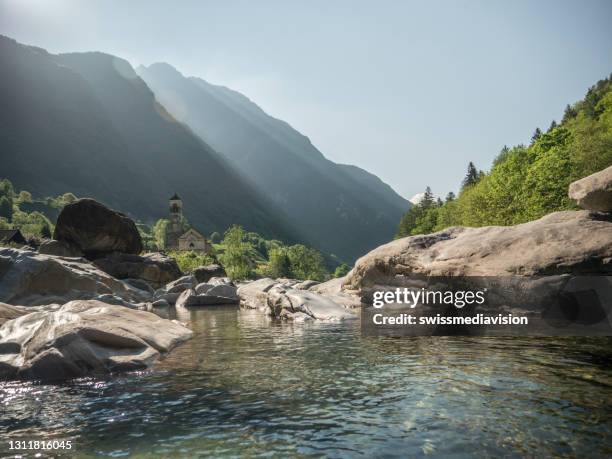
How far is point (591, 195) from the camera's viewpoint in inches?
941

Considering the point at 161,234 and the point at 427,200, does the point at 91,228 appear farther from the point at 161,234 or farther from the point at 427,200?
the point at 161,234

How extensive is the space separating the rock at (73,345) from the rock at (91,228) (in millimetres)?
39030

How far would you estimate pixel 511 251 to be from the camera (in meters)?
21.5

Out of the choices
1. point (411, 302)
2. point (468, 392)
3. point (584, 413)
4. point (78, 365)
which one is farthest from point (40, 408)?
point (411, 302)

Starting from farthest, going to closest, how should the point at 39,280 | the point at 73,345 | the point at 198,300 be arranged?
the point at 198,300, the point at 39,280, the point at 73,345

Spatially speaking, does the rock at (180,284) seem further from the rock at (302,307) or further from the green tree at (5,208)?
the green tree at (5,208)

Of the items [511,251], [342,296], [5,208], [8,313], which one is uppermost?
[5,208]

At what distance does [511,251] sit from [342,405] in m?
15.3

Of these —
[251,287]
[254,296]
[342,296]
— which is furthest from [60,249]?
[342,296]

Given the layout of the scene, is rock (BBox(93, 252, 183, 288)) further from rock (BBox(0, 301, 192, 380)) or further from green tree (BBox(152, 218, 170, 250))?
green tree (BBox(152, 218, 170, 250))

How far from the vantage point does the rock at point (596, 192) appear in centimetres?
2333

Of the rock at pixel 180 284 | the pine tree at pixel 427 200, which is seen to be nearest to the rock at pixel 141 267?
the rock at pixel 180 284

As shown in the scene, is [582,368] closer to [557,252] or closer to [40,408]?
[557,252]

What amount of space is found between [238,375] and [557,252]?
14.8 meters
